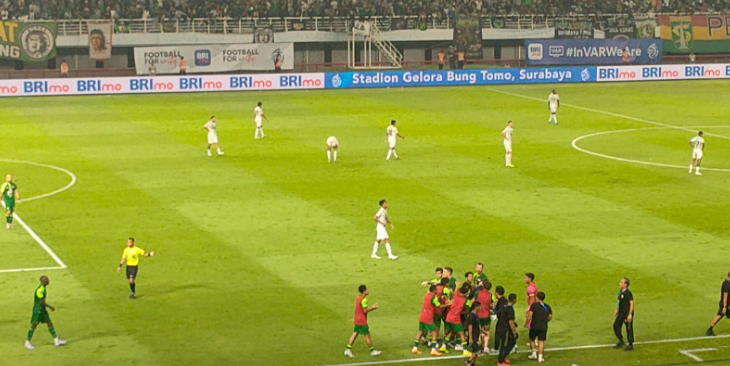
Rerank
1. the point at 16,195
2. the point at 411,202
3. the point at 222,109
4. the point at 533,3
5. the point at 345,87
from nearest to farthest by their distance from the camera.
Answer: the point at 16,195
the point at 411,202
the point at 222,109
the point at 345,87
the point at 533,3

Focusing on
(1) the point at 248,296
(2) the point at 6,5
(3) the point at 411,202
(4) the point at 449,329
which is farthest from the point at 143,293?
(2) the point at 6,5

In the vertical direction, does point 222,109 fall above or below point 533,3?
below

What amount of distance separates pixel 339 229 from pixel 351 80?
45.0m

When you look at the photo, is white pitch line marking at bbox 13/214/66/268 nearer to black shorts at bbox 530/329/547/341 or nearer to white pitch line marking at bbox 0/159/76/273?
white pitch line marking at bbox 0/159/76/273

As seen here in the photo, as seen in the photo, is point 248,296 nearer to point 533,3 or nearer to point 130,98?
point 130,98

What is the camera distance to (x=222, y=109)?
6662 cm

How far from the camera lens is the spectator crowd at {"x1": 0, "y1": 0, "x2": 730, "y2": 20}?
3484 inches

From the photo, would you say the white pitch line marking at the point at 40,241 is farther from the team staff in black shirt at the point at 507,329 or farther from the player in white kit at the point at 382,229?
the team staff in black shirt at the point at 507,329

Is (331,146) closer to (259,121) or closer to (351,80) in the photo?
(259,121)

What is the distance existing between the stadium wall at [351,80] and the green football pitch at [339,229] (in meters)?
9.92

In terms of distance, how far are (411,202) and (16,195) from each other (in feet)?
42.3

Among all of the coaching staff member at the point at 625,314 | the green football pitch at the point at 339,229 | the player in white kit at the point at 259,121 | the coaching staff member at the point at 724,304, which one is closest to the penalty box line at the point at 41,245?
the green football pitch at the point at 339,229

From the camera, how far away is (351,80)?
79625 mm

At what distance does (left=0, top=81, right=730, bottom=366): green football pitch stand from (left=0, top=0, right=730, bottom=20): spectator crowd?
2664cm
